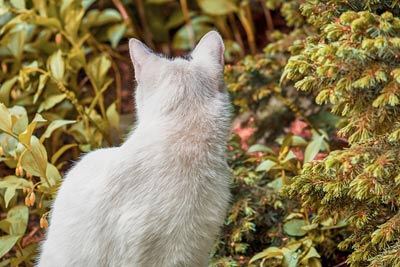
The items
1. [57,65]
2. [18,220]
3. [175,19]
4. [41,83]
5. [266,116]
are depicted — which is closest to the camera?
[18,220]

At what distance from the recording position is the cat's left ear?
84.8 inches

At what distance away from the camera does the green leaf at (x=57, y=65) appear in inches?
117

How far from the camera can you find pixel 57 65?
9.80ft

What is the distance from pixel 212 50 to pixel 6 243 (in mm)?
920

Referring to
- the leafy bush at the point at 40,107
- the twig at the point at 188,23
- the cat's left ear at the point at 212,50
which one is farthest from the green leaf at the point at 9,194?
the twig at the point at 188,23

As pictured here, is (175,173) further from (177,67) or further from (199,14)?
(199,14)

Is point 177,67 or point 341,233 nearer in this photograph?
point 177,67

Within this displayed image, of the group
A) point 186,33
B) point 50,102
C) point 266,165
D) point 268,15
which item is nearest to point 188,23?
point 186,33

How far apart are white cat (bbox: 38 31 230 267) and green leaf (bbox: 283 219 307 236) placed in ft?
1.67

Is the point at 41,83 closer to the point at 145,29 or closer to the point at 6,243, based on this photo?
the point at 6,243

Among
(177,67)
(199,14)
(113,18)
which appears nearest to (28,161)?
(177,67)

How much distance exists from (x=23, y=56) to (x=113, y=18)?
1.68ft

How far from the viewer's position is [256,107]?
3.10m

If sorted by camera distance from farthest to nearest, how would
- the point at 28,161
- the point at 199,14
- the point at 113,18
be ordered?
the point at 199,14 → the point at 113,18 → the point at 28,161
